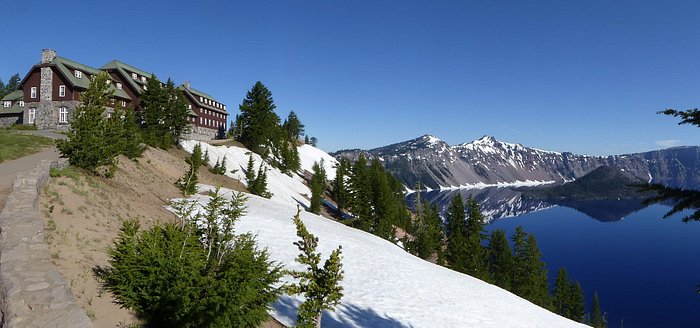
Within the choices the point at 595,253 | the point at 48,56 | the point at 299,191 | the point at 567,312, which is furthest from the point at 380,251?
the point at 595,253

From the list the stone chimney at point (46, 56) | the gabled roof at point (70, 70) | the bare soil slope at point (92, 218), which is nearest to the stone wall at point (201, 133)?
the gabled roof at point (70, 70)

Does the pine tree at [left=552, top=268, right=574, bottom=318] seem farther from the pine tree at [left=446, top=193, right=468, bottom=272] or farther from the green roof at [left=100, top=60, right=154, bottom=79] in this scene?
the green roof at [left=100, top=60, right=154, bottom=79]

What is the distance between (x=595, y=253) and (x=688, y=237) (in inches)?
3344

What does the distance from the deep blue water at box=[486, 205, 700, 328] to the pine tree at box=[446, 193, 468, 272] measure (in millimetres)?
31058

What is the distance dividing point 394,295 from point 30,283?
1617 centimetres

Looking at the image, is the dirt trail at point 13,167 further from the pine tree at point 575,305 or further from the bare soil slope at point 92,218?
the pine tree at point 575,305

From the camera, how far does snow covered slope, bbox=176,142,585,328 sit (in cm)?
1691

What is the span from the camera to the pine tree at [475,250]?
5238cm

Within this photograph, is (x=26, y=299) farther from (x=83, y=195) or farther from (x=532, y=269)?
(x=532, y=269)

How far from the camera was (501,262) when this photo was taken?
61.5 metres

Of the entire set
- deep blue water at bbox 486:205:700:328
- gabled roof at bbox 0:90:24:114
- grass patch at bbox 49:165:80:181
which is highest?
gabled roof at bbox 0:90:24:114

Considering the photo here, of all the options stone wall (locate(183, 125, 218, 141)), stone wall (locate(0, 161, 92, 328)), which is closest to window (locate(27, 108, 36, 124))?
stone wall (locate(183, 125, 218, 141))

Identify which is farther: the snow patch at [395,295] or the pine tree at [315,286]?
the snow patch at [395,295]

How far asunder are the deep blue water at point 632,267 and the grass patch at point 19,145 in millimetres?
83681
